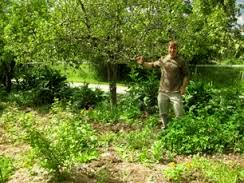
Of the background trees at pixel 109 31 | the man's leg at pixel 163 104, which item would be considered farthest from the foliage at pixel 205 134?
the background trees at pixel 109 31

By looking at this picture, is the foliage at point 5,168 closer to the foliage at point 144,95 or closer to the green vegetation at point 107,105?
the green vegetation at point 107,105

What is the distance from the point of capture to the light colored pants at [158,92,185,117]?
34.4ft

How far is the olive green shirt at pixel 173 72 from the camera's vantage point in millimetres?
10516

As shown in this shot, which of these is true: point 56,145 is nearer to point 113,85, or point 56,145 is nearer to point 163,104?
point 163,104

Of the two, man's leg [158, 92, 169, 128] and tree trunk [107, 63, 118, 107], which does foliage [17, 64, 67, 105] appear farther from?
man's leg [158, 92, 169, 128]

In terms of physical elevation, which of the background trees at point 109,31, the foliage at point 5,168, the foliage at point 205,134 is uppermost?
Result: the background trees at point 109,31

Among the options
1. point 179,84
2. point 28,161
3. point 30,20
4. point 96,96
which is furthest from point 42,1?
point 28,161

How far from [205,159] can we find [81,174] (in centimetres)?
223

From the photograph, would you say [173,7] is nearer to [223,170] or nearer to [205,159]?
[205,159]

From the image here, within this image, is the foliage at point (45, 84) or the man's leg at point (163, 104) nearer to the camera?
the man's leg at point (163, 104)

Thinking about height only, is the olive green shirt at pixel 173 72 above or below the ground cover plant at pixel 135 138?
above

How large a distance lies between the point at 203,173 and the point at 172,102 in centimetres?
318

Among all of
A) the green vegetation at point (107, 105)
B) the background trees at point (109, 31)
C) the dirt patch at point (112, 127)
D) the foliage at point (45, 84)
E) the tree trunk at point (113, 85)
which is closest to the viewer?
the green vegetation at point (107, 105)

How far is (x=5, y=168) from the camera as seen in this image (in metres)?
7.98
